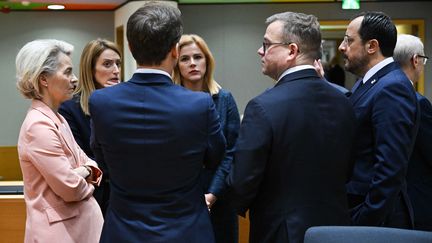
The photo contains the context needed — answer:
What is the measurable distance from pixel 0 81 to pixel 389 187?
851 centimetres

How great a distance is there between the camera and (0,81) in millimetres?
9617

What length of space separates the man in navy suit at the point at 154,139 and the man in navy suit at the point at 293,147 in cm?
17

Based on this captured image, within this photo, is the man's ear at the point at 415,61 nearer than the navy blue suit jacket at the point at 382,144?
No

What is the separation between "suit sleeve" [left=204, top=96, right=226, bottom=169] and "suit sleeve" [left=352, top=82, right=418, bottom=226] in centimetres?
67

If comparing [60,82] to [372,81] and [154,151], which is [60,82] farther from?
[372,81]

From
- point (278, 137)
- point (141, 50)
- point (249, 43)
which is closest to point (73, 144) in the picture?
point (141, 50)

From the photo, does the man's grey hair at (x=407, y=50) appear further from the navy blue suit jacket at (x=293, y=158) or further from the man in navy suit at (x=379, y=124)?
the navy blue suit jacket at (x=293, y=158)

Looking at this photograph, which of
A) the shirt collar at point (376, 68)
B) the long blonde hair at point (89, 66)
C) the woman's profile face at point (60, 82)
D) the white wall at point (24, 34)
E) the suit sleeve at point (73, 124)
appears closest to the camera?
the woman's profile face at point (60, 82)

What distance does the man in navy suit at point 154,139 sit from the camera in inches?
77.4

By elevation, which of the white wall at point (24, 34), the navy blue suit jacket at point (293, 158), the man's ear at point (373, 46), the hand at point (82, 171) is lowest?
the white wall at point (24, 34)

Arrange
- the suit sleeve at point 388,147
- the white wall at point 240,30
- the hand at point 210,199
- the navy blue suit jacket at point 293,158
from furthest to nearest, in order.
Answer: the white wall at point 240,30 < the hand at point 210,199 < the suit sleeve at point 388,147 < the navy blue suit jacket at point 293,158

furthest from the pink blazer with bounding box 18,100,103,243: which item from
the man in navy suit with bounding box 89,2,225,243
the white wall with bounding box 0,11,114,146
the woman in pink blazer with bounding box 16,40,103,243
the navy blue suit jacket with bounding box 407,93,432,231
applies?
the white wall with bounding box 0,11,114,146

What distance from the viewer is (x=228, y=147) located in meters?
3.01

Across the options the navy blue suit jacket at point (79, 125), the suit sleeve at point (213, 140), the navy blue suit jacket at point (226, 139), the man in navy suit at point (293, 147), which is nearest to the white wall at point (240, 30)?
the navy blue suit jacket at point (226, 139)
